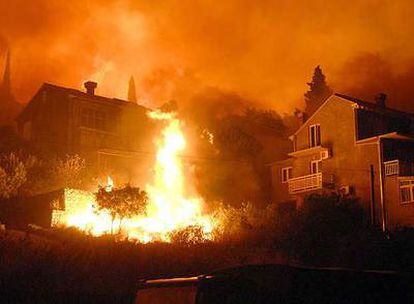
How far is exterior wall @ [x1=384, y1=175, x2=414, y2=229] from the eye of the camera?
115 ft

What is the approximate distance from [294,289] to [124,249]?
1656cm

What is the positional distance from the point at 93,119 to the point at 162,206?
849 centimetres

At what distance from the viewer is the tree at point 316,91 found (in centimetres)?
6956

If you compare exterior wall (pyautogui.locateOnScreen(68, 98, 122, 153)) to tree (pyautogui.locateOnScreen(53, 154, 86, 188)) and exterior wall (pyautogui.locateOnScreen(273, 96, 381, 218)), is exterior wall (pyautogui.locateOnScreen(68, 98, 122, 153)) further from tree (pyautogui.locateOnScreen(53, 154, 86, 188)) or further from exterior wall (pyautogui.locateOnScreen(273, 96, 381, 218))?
exterior wall (pyautogui.locateOnScreen(273, 96, 381, 218))

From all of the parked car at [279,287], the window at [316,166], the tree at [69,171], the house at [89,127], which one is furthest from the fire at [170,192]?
the parked car at [279,287]

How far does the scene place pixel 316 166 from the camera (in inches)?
1698

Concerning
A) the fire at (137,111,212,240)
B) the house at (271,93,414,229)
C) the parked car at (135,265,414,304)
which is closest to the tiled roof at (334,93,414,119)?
the house at (271,93,414,229)

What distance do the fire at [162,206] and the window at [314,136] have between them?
9.58m

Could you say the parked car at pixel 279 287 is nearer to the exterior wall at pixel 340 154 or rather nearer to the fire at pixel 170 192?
the fire at pixel 170 192

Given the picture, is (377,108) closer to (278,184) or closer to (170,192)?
(278,184)

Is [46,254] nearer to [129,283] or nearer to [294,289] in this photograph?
[129,283]

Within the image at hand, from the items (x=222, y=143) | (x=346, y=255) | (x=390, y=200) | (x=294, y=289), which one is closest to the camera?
(x=294, y=289)

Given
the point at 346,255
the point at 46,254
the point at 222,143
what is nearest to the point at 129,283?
the point at 46,254

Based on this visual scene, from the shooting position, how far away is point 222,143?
51.3 m
